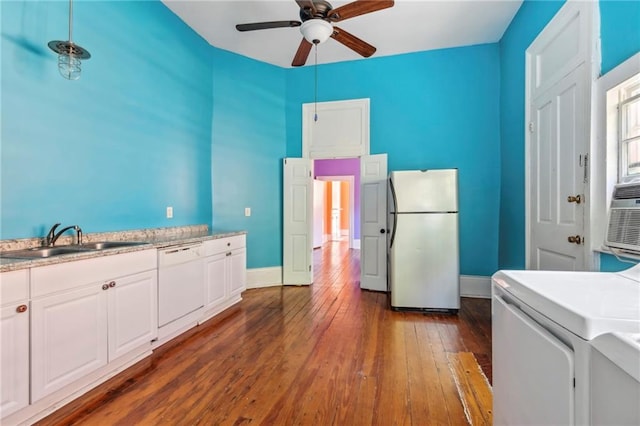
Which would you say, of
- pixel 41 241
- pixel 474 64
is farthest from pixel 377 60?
pixel 41 241

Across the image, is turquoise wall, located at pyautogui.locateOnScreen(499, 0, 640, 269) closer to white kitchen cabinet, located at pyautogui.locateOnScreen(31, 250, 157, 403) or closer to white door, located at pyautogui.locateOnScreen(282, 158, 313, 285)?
white door, located at pyautogui.locateOnScreen(282, 158, 313, 285)

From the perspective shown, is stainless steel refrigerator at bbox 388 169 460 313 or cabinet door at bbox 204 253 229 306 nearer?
cabinet door at bbox 204 253 229 306

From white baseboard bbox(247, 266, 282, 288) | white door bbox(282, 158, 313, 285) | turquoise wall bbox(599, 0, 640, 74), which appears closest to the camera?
turquoise wall bbox(599, 0, 640, 74)

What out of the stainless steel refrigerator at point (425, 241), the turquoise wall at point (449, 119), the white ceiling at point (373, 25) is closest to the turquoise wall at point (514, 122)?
the turquoise wall at point (449, 119)

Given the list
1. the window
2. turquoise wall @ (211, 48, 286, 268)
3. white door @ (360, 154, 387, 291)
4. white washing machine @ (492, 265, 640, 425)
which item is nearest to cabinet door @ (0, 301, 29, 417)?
white washing machine @ (492, 265, 640, 425)

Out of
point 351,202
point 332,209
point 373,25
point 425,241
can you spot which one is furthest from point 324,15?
point 332,209

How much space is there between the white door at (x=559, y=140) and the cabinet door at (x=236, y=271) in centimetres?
305

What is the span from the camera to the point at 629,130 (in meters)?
1.55

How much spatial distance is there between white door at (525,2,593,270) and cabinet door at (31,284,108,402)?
10.3 ft

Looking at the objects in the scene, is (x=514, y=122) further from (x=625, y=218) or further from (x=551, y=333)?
(x=551, y=333)

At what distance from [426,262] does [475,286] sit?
1.12 meters

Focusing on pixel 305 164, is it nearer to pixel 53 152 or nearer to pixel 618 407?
pixel 53 152

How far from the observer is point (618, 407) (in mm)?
621

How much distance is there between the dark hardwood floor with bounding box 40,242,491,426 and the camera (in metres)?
1.63
